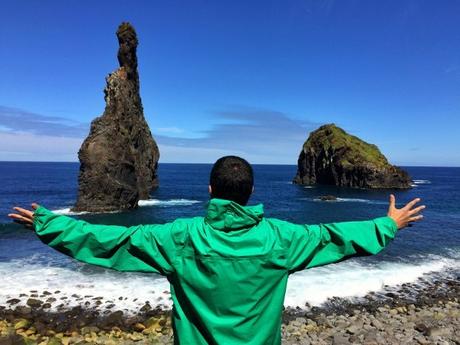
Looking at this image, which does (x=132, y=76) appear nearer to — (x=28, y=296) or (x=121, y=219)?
(x=121, y=219)

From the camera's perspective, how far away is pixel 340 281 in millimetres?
24406

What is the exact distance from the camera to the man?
10.0 feet

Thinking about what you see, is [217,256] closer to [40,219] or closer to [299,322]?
[40,219]

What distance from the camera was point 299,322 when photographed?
1756cm

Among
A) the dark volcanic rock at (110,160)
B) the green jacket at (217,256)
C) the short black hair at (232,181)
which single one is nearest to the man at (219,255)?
the green jacket at (217,256)

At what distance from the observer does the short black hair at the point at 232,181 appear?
330cm

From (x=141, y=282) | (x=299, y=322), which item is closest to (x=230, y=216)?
(x=299, y=322)

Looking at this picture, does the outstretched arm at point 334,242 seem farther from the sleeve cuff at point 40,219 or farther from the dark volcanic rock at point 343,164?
the dark volcanic rock at point 343,164

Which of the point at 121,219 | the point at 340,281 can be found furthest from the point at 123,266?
the point at 121,219

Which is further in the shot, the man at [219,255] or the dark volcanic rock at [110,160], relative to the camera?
the dark volcanic rock at [110,160]

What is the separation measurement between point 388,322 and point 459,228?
34.6 metres

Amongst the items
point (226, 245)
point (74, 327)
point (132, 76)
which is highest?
point (132, 76)

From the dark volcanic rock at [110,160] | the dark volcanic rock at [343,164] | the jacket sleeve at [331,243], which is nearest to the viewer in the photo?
the jacket sleeve at [331,243]

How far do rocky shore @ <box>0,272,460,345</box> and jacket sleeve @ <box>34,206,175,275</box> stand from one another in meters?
13.2
